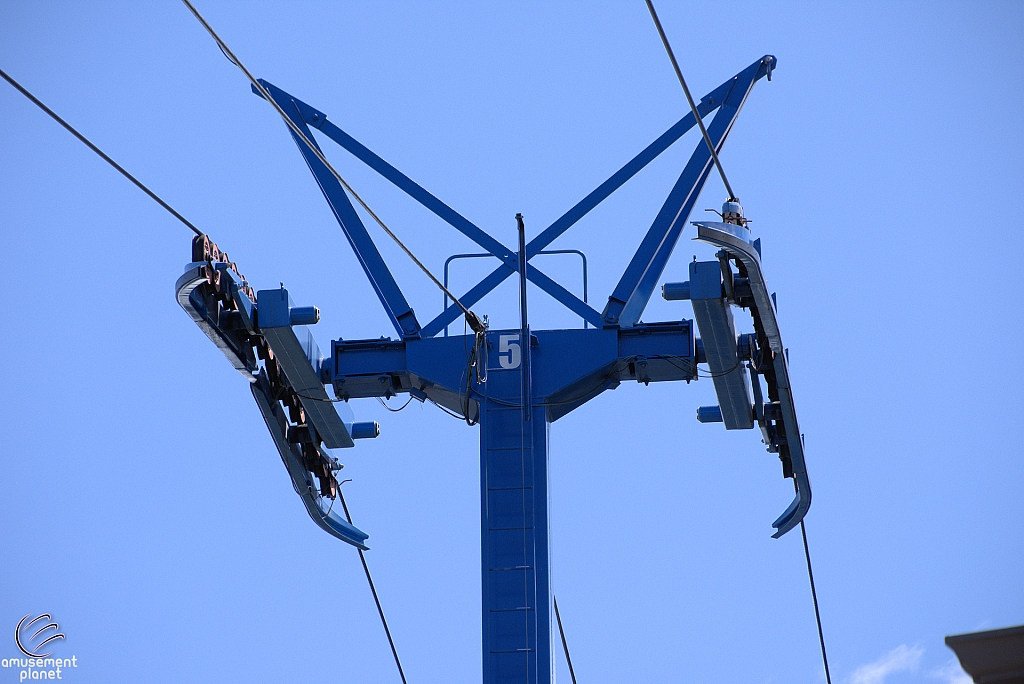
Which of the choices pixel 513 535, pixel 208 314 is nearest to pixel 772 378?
pixel 513 535

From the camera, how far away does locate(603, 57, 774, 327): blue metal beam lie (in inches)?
666

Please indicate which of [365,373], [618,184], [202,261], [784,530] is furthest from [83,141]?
[784,530]

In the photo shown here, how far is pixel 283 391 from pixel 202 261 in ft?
6.93

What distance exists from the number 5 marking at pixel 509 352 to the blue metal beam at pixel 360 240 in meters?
0.85

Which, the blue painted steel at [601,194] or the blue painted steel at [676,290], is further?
the blue painted steel at [601,194]

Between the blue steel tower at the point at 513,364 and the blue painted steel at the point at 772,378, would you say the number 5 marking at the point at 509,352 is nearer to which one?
the blue steel tower at the point at 513,364

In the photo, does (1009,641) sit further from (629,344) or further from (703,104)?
(703,104)

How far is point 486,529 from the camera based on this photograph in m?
16.2

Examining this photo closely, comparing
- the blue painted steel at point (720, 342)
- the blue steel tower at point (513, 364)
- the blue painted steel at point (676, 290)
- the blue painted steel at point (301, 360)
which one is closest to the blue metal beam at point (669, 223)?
the blue steel tower at point (513, 364)

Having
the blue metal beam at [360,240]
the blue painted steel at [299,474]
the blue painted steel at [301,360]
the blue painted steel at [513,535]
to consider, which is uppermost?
the blue metal beam at [360,240]

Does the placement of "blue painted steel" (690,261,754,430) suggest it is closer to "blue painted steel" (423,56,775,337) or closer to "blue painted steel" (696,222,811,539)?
"blue painted steel" (696,222,811,539)

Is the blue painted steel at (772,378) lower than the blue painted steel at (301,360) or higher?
Result: lower

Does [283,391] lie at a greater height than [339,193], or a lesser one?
lesser

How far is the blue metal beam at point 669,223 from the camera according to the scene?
1692cm
